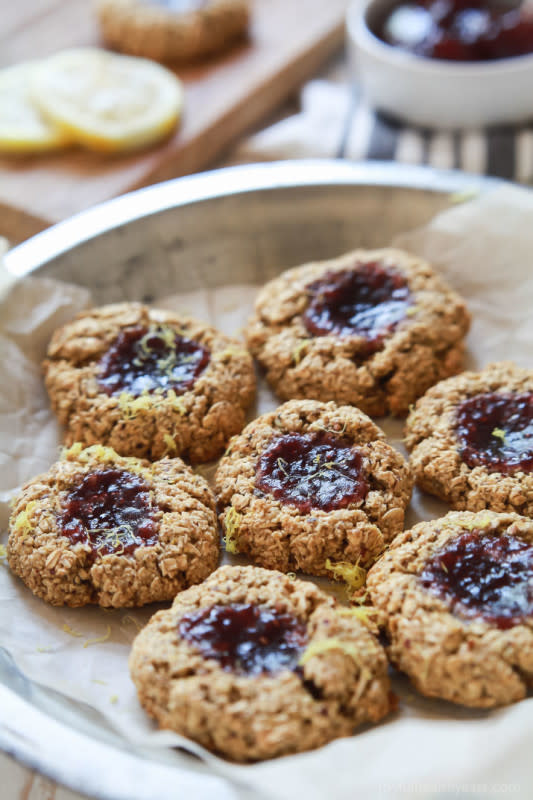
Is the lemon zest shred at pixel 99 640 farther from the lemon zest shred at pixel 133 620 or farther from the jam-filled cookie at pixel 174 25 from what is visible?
the jam-filled cookie at pixel 174 25

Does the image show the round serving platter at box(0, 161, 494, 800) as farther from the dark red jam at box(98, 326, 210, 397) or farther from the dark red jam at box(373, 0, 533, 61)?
the dark red jam at box(373, 0, 533, 61)

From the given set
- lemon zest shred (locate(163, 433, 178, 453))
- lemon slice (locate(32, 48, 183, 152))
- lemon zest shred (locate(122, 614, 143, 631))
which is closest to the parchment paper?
lemon zest shred (locate(122, 614, 143, 631))

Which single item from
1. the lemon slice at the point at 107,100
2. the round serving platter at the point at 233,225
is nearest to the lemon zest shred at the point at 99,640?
the round serving platter at the point at 233,225

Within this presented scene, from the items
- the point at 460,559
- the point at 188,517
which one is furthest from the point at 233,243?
the point at 460,559

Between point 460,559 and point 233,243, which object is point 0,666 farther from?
point 233,243

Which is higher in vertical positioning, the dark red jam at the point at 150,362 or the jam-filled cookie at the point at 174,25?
the jam-filled cookie at the point at 174,25

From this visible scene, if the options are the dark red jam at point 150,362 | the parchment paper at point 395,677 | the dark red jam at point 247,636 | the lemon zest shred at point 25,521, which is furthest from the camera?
the dark red jam at point 150,362
